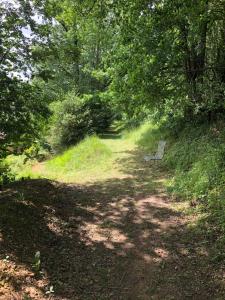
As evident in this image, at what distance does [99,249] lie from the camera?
19.7 ft

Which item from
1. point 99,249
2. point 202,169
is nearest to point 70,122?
point 202,169

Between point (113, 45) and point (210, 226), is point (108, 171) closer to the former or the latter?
point (113, 45)

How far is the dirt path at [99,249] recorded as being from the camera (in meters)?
4.73

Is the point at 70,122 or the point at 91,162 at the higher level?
the point at 70,122

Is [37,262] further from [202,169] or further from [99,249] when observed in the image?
[202,169]

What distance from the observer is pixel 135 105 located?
14.5 meters

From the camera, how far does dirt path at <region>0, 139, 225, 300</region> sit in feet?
15.5

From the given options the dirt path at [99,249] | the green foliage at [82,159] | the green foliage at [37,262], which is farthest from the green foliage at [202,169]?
the green foliage at [82,159]

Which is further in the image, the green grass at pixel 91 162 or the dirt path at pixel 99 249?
the green grass at pixel 91 162

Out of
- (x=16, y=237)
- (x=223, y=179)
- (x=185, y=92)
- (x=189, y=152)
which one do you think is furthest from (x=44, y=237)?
(x=185, y=92)

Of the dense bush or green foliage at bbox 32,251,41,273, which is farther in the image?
the dense bush

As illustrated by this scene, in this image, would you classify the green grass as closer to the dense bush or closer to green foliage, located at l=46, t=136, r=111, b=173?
green foliage, located at l=46, t=136, r=111, b=173

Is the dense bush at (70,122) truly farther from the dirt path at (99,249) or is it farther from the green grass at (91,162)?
the dirt path at (99,249)

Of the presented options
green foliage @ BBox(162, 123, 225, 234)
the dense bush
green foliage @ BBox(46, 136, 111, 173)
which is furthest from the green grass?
green foliage @ BBox(162, 123, 225, 234)
